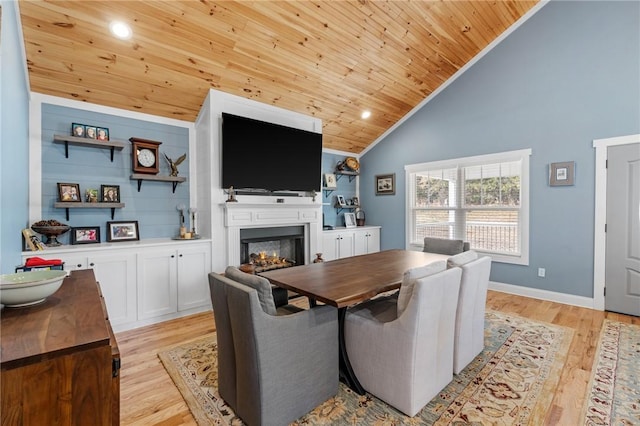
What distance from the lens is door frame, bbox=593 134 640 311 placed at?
3.50 metres

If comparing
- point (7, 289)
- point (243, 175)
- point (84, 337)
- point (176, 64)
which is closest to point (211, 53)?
point (176, 64)

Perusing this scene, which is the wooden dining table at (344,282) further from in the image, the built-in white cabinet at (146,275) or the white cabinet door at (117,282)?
the white cabinet door at (117,282)

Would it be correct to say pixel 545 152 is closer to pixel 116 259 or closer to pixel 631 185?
pixel 631 185

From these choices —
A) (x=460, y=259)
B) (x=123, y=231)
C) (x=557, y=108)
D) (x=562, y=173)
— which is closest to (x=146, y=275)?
(x=123, y=231)

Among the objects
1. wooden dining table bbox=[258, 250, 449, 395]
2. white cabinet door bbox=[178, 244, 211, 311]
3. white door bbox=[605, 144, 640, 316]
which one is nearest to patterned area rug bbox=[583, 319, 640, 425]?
white door bbox=[605, 144, 640, 316]

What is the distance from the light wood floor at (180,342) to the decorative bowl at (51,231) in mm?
1109

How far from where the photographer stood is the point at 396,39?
11.9 feet

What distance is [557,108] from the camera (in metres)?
3.82

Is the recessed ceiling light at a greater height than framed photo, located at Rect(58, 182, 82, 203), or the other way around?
the recessed ceiling light

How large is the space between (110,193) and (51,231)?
703 millimetres

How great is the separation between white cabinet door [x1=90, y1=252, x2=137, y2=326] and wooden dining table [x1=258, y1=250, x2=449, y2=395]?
1.66 metres

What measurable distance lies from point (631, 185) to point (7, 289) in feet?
17.0

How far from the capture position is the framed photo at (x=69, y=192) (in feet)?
9.97

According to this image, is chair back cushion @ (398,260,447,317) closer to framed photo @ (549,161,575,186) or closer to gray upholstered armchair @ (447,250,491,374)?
gray upholstered armchair @ (447,250,491,374)
